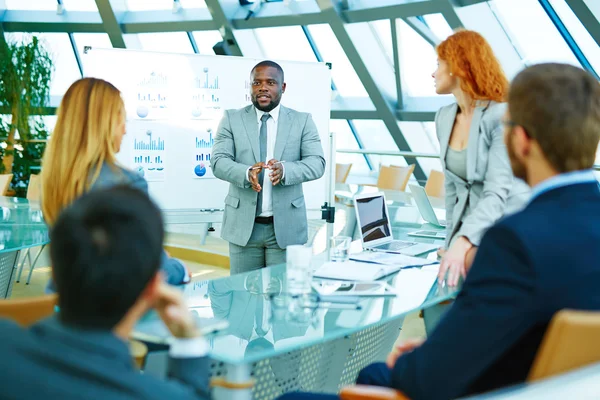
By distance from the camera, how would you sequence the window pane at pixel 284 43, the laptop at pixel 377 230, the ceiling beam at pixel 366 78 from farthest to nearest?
the window pane at pixel 284 43
the ceiling beam at pixel 366 78
the laptop at pixel 377 230

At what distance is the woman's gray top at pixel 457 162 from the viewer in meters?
2.76

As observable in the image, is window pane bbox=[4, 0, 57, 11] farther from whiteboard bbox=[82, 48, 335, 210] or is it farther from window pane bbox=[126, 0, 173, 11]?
whiteboard bbox=[82, 48, 335, 210]

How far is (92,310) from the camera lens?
41.3 inches

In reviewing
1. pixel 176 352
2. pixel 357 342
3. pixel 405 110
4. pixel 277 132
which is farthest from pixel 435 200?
pixel 405 110

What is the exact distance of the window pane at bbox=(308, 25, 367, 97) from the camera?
11820 millimetres

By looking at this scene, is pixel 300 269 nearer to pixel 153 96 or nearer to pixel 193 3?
pixel 153 96

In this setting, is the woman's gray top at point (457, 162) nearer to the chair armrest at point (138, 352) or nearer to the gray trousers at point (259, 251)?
the gray trousers at point (259, 251)

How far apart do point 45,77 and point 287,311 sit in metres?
7.91

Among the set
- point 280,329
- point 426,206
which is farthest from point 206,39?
point 280,329

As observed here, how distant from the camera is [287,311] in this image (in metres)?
2.24

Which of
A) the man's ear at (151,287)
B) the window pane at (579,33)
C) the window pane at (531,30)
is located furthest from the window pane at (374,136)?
the man's ear at (151,287)

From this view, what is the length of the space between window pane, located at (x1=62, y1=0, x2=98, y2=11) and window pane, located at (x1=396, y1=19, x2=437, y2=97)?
591 cm

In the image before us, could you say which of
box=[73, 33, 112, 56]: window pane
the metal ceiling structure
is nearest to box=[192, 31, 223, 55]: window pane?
the metal ceiling structure

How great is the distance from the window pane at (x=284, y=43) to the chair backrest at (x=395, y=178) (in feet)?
15.3
